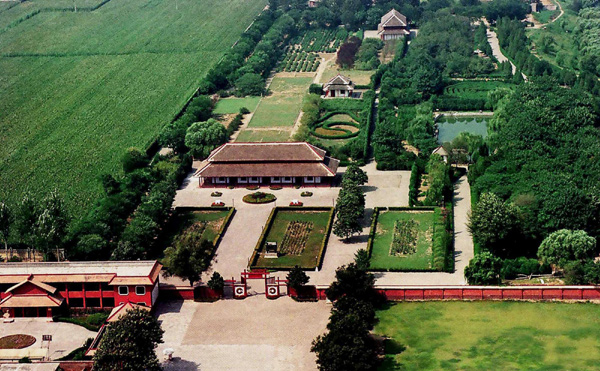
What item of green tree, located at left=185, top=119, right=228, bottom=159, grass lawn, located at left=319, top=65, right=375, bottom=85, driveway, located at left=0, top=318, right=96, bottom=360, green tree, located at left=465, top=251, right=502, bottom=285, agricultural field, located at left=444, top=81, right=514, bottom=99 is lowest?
grass lawn, located at left=319, top=65, right=375, bottom=85

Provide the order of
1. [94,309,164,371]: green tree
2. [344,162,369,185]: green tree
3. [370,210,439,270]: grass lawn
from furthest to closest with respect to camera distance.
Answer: [344,162,369,185]: green tree
[370,210,439,270]: grass lawn
[94,309,164,371]: green tree

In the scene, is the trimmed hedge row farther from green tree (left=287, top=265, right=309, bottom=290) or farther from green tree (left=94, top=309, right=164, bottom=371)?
green tree (left=94, top=309, right=164, bottom=371)

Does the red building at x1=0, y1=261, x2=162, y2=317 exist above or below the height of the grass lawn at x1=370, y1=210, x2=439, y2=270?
above

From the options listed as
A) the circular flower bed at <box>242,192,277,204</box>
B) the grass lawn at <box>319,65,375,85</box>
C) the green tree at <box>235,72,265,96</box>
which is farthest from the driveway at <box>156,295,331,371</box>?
the grass lawn at <box>319,65,375,85</box>

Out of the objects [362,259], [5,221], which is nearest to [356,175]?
[362,259]

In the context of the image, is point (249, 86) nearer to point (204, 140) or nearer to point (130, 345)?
point (204, 140)

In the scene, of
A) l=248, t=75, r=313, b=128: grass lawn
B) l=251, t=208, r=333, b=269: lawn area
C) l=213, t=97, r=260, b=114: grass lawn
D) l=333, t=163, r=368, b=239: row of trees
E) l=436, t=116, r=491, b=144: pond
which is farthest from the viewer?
l=213, t=97, r=260, b=114: grass lawn

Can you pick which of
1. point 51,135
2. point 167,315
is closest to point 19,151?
point 51,135
